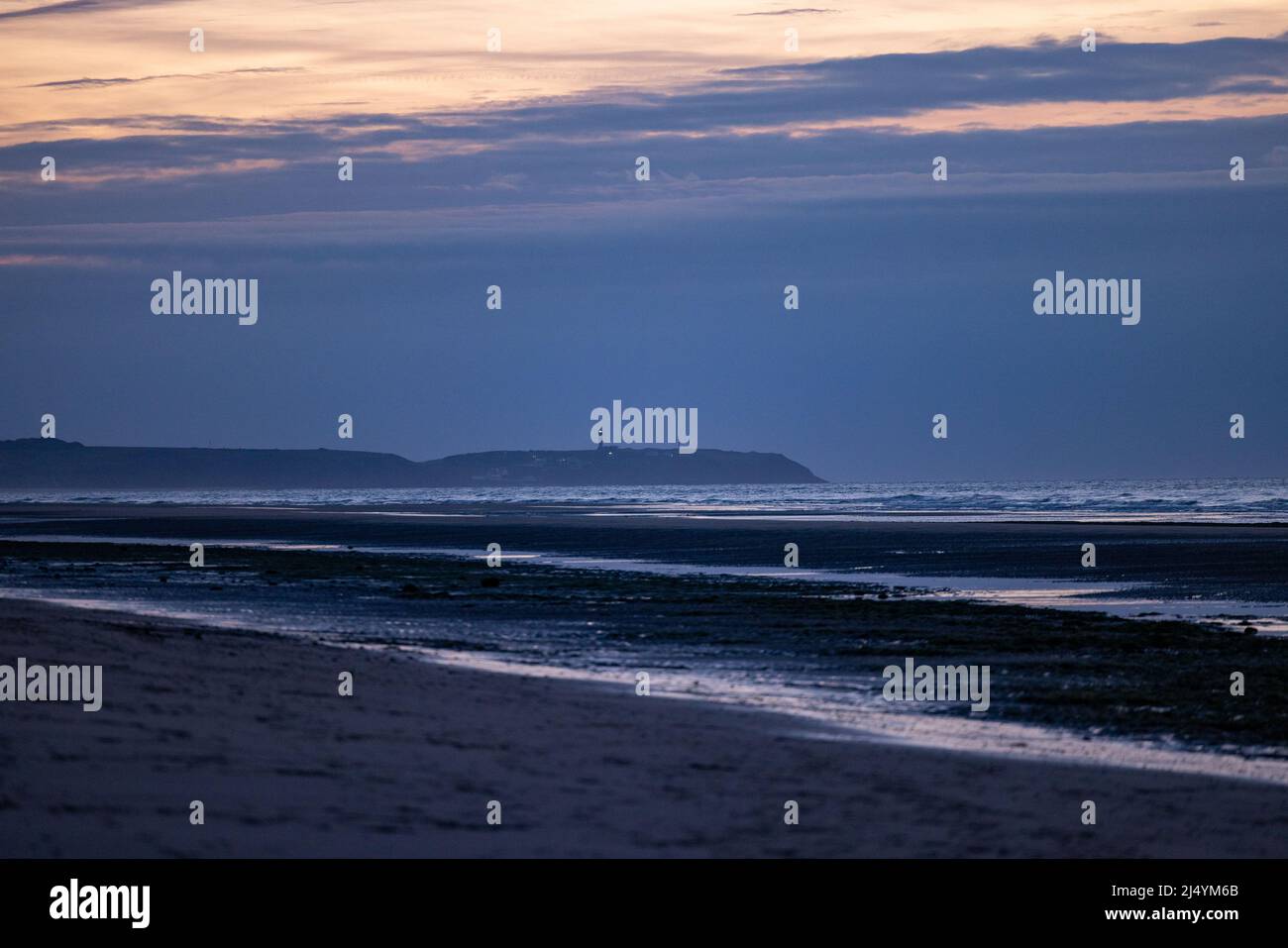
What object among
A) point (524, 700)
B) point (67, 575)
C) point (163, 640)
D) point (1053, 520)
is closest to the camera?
point (524, 700)

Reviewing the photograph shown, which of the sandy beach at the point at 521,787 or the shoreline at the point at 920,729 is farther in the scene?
the shoreline at the point at 920,729

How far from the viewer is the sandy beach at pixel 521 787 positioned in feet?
Answer: 28.6

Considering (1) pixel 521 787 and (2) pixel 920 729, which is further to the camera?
(2) pixel 920 729

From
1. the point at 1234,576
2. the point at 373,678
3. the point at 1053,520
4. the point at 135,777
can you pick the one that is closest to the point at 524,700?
the point at 373,678

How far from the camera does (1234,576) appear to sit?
30.3m

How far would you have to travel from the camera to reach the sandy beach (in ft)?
28.6

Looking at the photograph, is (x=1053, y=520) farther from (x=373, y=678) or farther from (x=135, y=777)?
(x=135, y=777)

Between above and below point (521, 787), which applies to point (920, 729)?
below

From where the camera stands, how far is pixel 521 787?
1007 centimetres

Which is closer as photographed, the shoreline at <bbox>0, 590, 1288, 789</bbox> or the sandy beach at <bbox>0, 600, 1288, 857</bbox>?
the sandy beach at <bbox>0, 600, 1288, 857</bbox>
